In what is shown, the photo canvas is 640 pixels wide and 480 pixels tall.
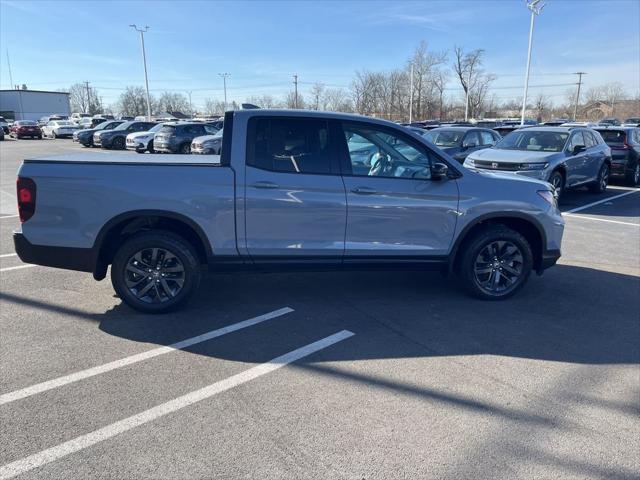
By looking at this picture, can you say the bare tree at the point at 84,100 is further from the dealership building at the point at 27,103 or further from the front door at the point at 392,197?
the front door at the point at 392,197

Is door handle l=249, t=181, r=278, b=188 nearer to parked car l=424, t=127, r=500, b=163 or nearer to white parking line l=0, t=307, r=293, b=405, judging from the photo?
white parking line l=0, t=307, r=293, b=405

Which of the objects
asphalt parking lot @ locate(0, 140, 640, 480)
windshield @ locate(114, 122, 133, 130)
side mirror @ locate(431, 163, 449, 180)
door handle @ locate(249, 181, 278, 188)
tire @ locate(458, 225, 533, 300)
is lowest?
asphalt parking lot @ locate(0, 140, 640, 480)

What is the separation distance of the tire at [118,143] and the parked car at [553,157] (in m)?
22.6

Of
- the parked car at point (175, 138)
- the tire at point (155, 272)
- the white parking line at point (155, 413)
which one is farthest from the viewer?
the parked car at point (175, 138)

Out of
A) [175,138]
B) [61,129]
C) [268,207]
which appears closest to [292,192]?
[268,207]

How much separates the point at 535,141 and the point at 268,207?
9469mm

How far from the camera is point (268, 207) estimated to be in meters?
4.41

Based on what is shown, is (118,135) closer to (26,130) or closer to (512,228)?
(26,130)

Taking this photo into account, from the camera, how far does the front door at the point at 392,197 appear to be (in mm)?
4605

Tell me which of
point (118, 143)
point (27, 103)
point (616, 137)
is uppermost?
point (27, 103)

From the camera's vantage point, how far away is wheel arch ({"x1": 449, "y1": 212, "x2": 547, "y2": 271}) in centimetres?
495

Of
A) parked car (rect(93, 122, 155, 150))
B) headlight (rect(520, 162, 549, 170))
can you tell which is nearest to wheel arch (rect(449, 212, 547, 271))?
headlight (rect(520, 162, 549, 170))

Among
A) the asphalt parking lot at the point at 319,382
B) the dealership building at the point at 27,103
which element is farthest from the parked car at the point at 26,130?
the dealership building at the point at 27,103

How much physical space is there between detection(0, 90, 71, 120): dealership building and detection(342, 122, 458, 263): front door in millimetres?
108154
